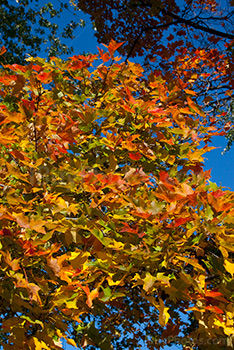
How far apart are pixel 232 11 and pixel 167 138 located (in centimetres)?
501

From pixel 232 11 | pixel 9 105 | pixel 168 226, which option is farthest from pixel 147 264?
pixel 232 11

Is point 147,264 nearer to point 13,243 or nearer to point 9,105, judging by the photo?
point 13,243

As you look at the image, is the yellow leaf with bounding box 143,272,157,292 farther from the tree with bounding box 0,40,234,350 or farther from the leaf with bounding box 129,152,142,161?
the leaf with bounding box 129,152,142,161

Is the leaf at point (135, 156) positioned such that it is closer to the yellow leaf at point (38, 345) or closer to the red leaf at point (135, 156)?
the red leaf at point (135, 156)

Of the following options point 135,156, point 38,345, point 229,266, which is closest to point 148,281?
point 229,266

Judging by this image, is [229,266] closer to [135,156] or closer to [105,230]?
[105,230]

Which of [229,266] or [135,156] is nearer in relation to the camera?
[229,266]

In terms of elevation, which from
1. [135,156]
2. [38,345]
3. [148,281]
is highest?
[135,156]

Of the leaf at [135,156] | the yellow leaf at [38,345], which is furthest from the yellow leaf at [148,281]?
the leaf at [135,156]

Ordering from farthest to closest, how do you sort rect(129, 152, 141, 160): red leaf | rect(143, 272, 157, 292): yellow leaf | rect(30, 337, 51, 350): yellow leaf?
1. rect(129, 152, 141, 160): red leaf
2. rect(30, 337, 51, 350): yellow leaf
3. rect(143, 272, 157, 292): yellow leaf

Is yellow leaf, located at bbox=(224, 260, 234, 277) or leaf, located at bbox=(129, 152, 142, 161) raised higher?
leaf, located at bbox=(129, 152, 142, 161)

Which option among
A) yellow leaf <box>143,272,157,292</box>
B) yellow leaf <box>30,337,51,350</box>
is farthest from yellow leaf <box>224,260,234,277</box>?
yellow leaf <box>30,337,51,350</box>

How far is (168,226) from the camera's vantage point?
154 cm

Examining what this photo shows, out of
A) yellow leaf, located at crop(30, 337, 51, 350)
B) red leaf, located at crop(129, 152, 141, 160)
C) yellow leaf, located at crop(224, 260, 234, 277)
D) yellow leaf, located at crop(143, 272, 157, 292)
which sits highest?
red leaf, located at crop(129, 152, 141, 160)
